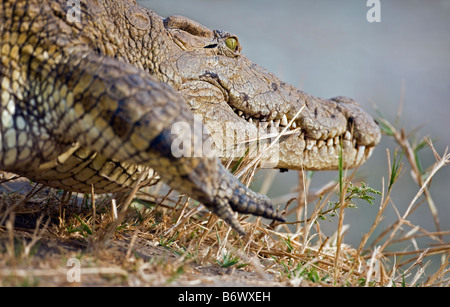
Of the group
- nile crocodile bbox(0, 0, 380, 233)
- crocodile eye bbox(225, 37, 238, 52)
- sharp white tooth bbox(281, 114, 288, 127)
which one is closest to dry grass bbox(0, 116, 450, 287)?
nile crocodile bbox(0, 0, 380, 233)

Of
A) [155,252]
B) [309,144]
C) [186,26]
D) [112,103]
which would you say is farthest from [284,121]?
[112,103]

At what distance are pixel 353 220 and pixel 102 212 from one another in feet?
31.3

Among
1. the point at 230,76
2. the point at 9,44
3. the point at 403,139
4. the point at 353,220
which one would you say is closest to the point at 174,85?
the point at 230,76

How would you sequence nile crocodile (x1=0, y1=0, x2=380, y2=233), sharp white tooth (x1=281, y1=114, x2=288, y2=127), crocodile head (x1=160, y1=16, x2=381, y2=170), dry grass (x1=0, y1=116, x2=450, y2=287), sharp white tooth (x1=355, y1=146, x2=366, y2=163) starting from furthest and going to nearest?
sharp white tooth (x1=355, y1=146, x2=366, y2=163) → sharp white tooth (x1=281, y1=114, x2=288, y2=127) → crocodile head (x1=160, y1=16, x2=381, y2=170) → nile crocodile (x1=0, y1=0, x2=380, y2=233) → dry grass (x1=0, y1=116, x2=450, y2=287)

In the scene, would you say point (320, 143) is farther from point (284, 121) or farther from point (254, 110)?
point (254, 110)

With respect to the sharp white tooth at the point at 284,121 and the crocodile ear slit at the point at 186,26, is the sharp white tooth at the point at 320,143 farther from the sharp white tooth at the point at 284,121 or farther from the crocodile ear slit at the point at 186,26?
the crocodile ear slit at the point at 186,26

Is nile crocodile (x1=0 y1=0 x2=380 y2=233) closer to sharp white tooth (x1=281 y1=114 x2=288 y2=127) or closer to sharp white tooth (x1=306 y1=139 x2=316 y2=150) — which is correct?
sharp white tooth (x1=281 y1=114 x2=288 y2=127)

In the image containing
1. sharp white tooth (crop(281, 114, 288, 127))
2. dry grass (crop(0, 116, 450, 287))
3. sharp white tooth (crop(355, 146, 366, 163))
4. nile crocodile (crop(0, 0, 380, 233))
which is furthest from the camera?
sharp white tooth (crop(355, 146, 366, 163))

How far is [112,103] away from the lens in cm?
151

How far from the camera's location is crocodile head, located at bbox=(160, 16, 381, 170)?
2268 millimetres

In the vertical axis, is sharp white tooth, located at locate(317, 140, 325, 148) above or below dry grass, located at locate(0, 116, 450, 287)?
above

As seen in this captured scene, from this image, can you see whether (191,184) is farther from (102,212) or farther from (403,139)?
(403,139)

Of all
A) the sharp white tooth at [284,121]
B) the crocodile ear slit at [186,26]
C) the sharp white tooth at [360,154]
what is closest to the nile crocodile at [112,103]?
the crocodile ear slit at [186,26]

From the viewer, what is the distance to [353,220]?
1095 cm
